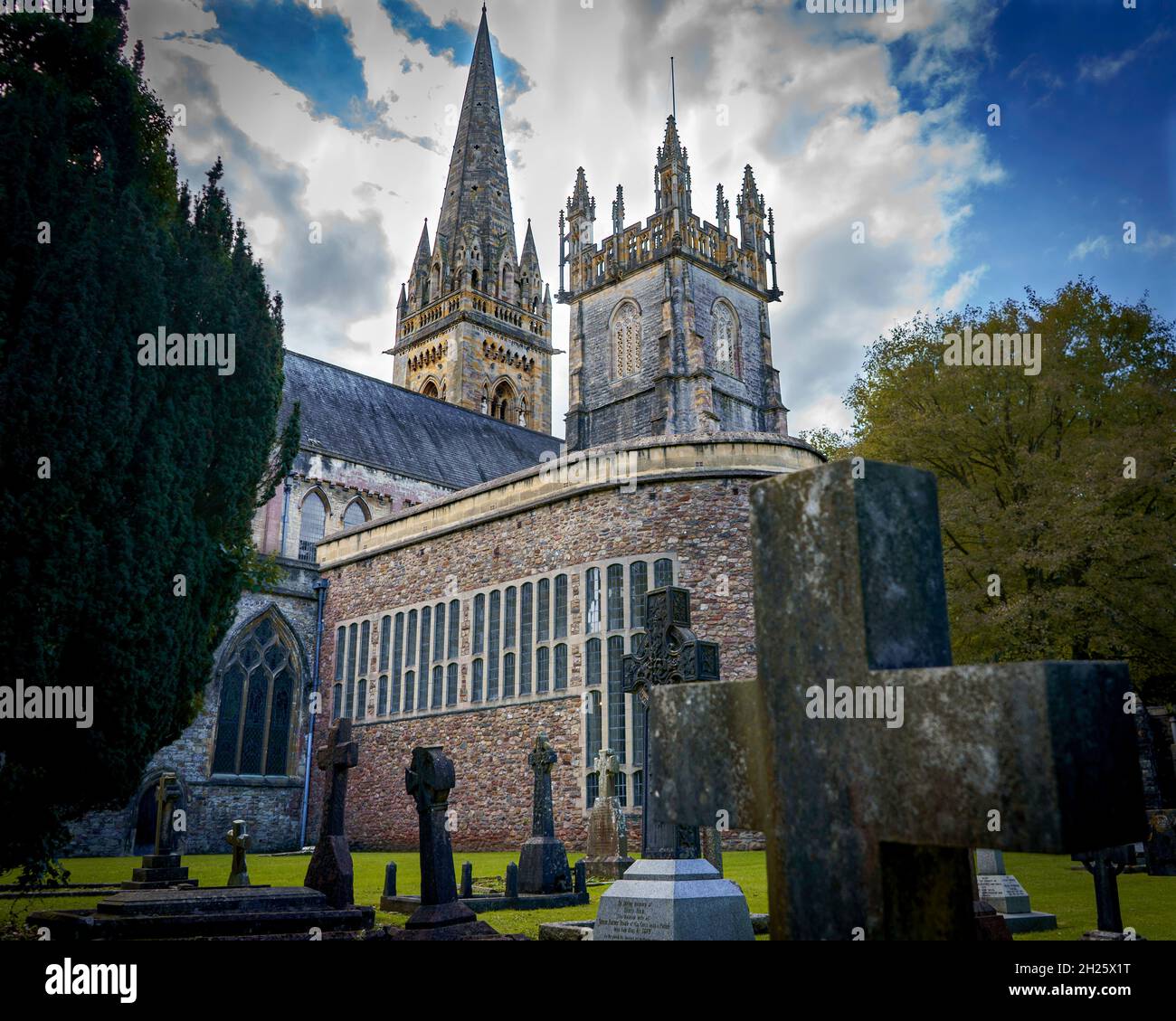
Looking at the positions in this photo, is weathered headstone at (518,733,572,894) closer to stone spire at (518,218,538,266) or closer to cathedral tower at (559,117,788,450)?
cathedral tower at (559,117,788,450)

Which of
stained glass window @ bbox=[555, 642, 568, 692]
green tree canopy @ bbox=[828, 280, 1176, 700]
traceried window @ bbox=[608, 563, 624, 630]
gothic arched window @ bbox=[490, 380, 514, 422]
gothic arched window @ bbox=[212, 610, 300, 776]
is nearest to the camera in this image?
green tree canopy @ bbox=[828, 280, 1176, 700]

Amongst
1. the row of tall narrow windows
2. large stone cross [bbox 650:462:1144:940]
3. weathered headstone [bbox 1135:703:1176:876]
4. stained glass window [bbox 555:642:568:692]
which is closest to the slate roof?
the row of tall narrow windows

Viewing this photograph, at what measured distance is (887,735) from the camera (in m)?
2.08

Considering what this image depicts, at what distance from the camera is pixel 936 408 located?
1900 centimetres

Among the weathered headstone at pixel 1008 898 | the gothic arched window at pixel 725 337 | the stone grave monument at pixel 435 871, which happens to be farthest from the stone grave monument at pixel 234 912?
the gothic arched window at pixel 725 337

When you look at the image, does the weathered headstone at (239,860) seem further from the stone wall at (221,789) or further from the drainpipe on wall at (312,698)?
the drainpipe on wall at (312,698)

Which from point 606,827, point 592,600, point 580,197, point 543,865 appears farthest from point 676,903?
point 580,197

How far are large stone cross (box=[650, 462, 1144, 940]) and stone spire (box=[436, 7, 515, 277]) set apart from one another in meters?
56.8

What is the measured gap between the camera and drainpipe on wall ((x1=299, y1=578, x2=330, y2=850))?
75.9 ft

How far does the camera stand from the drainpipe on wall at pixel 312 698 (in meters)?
23.1

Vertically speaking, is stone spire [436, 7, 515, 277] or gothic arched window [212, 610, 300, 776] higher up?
stone spire [436, 7, 515, 277]

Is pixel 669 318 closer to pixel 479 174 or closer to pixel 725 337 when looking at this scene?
pixel 725 337

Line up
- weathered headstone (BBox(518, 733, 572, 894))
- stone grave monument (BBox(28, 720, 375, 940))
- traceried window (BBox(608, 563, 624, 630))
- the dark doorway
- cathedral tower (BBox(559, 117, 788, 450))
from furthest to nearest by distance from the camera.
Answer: cathedral tower (BBox(559, 117, 788, 450))
the dark doorway
traceried window (BBox(608, 563, 624, 630))
weathered headstone (BBox(518, 733, 572, 894))
stone grave monument (BBox(28, 720, 375, 940))

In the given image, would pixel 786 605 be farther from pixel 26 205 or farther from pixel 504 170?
pixel 504 170
